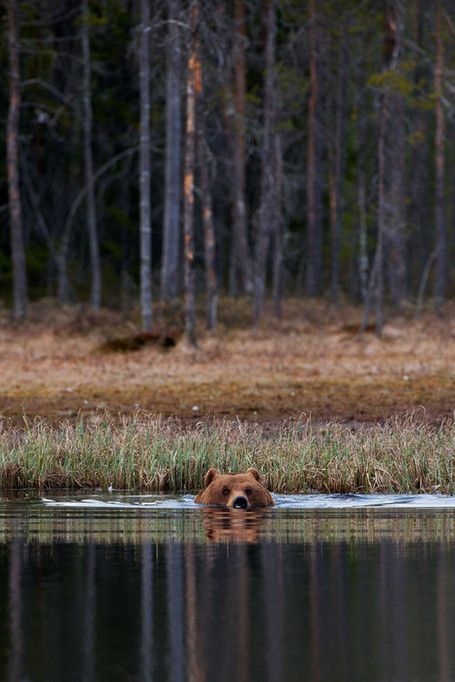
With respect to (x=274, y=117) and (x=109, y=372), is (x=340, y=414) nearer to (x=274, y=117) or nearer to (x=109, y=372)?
(x=109, y=372)

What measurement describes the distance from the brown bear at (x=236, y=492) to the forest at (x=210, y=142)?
1614 centimetres

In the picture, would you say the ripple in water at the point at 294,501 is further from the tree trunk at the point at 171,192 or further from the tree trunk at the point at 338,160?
the tree trunk at the point at 338,160

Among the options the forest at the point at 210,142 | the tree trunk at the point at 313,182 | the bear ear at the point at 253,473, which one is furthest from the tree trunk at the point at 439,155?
the bear ear at the point at 253,473

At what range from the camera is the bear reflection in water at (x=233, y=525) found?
12.2 metres

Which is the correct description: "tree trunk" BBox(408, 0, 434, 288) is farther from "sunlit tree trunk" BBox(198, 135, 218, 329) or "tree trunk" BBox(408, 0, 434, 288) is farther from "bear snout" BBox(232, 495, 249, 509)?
"bear snout" BBox(232, 495, 249, 509)

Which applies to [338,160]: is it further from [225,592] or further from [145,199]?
[225,592]

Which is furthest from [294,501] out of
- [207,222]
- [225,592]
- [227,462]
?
[207,222]

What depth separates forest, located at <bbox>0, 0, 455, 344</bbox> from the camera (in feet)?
116

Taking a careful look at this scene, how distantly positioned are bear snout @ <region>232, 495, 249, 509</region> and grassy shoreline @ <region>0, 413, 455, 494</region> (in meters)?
1.83

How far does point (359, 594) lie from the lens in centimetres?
980

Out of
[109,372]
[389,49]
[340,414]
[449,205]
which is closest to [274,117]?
[389,49]

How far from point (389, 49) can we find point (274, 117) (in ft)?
12.2

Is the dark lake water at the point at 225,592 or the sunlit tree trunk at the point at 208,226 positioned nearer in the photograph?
the dark lake water at the point at 225,592

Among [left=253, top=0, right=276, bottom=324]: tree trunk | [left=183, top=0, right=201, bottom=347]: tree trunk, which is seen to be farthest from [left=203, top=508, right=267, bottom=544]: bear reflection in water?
[left=253, top=0, right=276, bottom=324]: tree trunk
